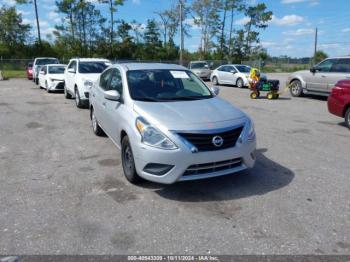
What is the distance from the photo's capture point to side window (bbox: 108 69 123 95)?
545cm

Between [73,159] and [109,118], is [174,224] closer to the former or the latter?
[109,118]

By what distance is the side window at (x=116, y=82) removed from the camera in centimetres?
545

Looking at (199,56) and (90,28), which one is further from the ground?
(90,28)

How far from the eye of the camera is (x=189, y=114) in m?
4.44

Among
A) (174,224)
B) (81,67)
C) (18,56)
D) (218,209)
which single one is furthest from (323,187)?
(18,56)

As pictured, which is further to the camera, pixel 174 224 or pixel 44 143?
pixel 44 143

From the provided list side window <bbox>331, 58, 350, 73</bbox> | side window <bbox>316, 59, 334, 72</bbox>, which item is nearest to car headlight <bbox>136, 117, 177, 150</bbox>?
side window <bbox>331, 58, 350, 73</bbox>

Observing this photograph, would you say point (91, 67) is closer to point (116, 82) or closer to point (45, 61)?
point (116, 82)

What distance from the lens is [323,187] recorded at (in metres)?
4.59

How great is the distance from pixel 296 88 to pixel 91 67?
9.17 m

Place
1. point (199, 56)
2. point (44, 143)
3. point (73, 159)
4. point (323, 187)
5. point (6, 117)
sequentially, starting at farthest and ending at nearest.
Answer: point (199, 56) → point (6, 117) → point (44, 143) → point (73, 159) → point (323, 187)

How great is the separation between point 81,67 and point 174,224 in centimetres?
945

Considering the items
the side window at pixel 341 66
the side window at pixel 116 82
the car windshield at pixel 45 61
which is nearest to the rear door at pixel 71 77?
the side window at pixel 116 82

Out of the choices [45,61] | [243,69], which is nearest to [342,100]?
[243,69]
